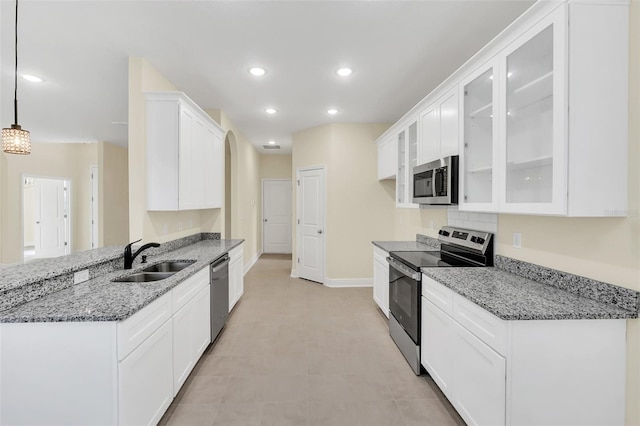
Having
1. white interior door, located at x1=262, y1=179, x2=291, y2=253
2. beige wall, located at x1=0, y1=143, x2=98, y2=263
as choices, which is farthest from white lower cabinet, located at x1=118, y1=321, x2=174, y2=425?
beige wall, located at x1=0, y1=143, x2=98, y2=263

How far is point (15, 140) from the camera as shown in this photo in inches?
108

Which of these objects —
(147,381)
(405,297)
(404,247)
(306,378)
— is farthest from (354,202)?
(147,381)

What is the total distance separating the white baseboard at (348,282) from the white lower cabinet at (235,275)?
5.34 feet

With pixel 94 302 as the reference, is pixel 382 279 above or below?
below

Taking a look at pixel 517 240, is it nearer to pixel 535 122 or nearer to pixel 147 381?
pixel 535 122

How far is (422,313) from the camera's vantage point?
238 cm

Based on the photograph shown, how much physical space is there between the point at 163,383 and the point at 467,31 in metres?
3.36

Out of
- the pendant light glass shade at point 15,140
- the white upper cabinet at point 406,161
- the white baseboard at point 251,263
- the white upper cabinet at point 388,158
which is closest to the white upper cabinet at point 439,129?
the white upper cabinet at point 406,161

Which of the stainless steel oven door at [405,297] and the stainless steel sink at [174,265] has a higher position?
the stainless steel sink at [174,265]

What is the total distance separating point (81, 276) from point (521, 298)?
2738 mm

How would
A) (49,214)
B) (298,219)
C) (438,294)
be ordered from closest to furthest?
(438,294) → (298,219) → (49,214)

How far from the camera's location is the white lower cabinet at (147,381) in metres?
1.46

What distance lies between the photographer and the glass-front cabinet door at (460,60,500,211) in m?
1.96

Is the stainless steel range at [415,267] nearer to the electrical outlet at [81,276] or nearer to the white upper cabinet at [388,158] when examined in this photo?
the white upper cabinet at [388,158]
